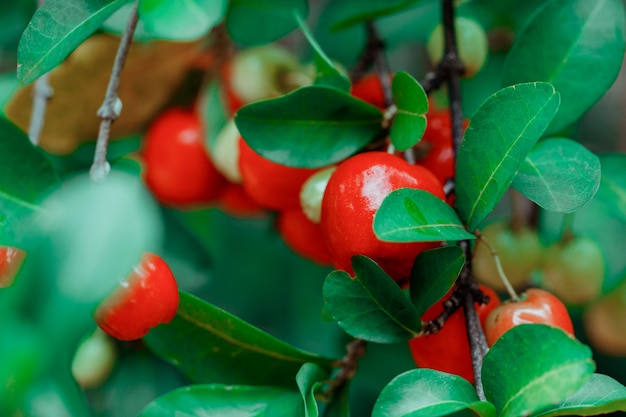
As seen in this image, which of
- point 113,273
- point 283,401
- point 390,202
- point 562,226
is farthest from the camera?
point 562,226

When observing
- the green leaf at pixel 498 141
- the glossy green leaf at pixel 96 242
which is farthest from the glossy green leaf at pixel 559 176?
the glossy green leaf at pixel 96 242

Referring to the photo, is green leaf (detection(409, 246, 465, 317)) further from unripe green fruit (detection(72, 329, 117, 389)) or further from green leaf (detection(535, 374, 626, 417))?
unripe green fruit (detection(72, 329, 117, 389))

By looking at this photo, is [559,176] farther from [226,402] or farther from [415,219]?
[226,402]

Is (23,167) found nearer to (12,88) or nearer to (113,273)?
(113,273)

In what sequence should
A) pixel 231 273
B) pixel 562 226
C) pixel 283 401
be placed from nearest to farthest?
pixel 283 401 → pixel 562 226 → pixel 231 273

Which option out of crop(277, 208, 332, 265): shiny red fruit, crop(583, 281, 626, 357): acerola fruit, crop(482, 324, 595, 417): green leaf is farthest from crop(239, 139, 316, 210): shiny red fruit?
crop(583, 281, 626, 357): acerola fruit

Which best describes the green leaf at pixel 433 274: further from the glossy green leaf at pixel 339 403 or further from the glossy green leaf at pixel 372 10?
the glossy green leaf at pixel 372 10

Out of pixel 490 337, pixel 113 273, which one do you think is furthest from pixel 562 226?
pixel 113 273

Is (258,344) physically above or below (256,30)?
below
